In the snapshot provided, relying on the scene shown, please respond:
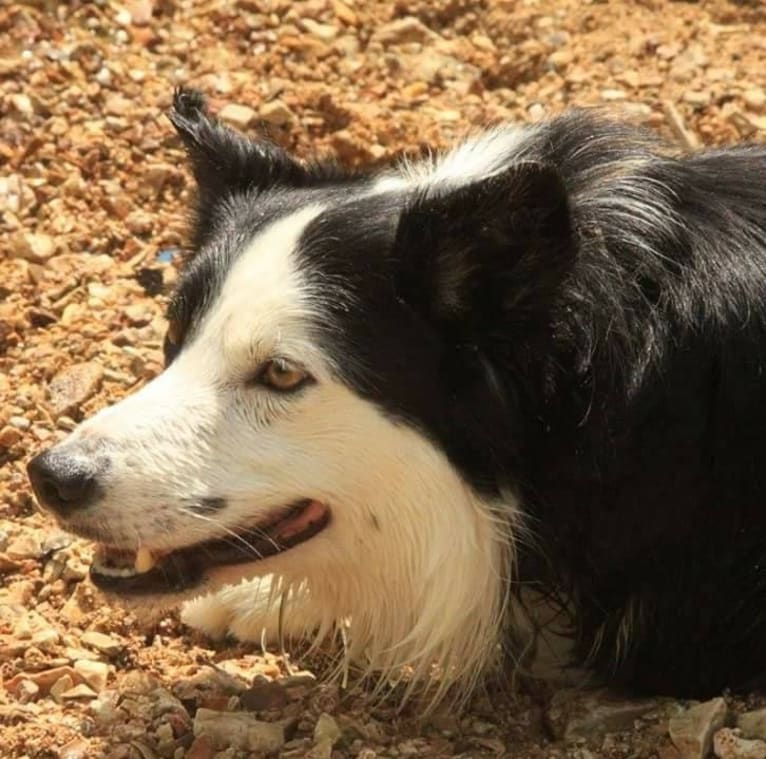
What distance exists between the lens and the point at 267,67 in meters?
6.10

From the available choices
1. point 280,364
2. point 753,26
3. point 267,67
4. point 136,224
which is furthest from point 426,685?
point 753,26

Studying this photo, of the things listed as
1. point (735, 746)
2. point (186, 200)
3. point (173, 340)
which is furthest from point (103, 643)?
point (186, 200)

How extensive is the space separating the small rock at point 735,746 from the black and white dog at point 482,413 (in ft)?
1.14

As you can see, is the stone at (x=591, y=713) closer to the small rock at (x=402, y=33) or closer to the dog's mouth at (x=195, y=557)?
the dog's mouth at (x=195, y=557)

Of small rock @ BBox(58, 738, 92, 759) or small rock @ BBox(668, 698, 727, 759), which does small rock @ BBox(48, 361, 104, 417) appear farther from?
small rock @ BBox(668, 698, 727, 759)

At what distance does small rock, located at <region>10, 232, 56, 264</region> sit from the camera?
17.5ft

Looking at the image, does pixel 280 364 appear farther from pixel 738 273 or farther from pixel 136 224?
pixel 136 224

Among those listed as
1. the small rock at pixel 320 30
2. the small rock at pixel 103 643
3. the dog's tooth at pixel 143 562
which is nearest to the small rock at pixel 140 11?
the small rock at pixel 320 30

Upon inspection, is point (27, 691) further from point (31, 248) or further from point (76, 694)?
point (31, 248)

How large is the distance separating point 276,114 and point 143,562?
2.66m

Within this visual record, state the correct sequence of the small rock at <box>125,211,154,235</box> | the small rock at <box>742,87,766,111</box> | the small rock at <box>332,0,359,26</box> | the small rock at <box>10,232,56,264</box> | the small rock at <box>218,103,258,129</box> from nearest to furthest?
1. the small rock at <box>10,232,56,264</box>
2. the small rock at <box>125,211,154,235</box>
3. the small rock at <box>218,103,258,129</box>
4. the small rock at <box>742,87,766,111</box>
5. the small rock at <box>332,0,359,26</box>

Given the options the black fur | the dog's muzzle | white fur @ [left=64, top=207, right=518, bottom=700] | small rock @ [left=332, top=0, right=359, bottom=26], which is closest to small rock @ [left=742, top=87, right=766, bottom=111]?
small rock @ [left=332, top=0, right=359, bottom=26]

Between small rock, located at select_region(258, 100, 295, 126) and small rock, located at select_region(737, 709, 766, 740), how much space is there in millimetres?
3056

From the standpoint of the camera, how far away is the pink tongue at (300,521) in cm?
356
